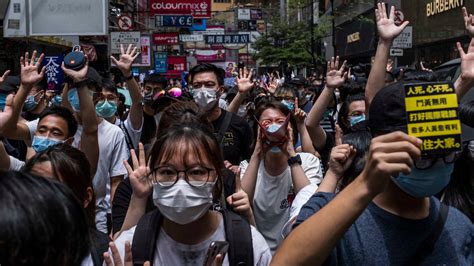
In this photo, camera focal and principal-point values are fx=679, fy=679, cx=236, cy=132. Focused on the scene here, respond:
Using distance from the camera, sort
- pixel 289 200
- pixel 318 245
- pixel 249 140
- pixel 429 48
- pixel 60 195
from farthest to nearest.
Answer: pixel 429 48 → pixel 249 140 → pixel 289 200 → pixel 318 245 → pixel 60 195

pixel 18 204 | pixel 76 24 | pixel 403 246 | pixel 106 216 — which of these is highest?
pixel 76 24

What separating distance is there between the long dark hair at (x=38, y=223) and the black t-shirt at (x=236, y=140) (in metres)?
4.03

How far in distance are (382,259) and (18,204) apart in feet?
4.02

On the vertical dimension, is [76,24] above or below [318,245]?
above

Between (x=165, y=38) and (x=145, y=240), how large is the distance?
28.1 meters

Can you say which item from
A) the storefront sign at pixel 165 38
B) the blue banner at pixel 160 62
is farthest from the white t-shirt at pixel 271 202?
the blue banner at pixel 160 62

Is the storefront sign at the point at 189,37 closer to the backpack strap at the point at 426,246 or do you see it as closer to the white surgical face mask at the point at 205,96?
the white surgical face mask at the point at 205,96

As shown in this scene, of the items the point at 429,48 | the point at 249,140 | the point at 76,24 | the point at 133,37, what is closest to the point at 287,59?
the point at 429,48

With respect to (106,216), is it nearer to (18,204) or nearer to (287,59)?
(18,204)

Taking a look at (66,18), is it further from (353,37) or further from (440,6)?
(353,37)

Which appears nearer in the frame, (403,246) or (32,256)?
(32,256)

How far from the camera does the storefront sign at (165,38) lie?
30.3 m

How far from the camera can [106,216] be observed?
5246mm

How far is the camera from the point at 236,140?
5.83m
